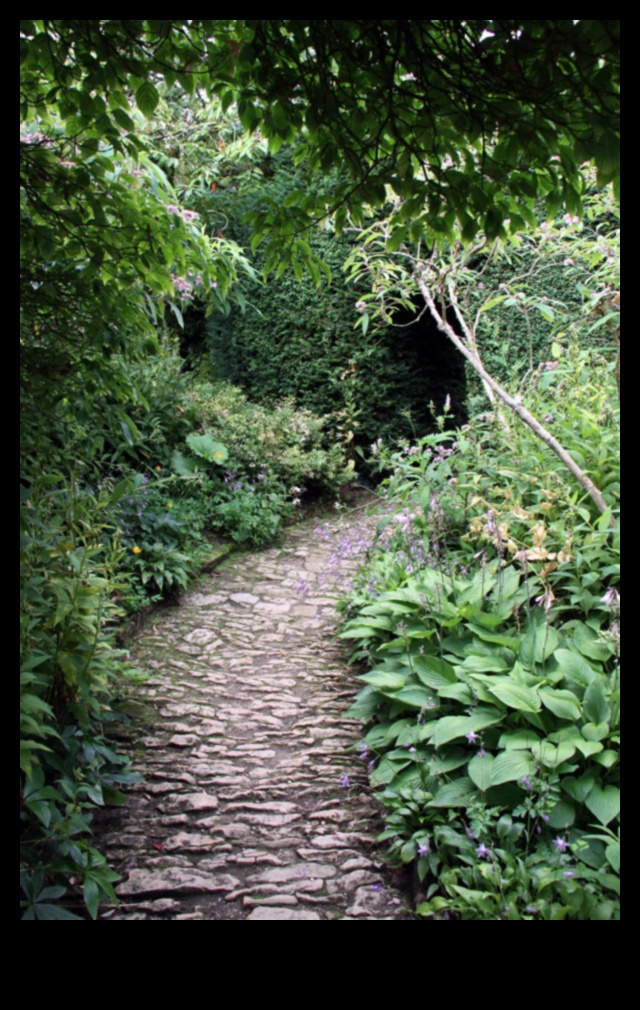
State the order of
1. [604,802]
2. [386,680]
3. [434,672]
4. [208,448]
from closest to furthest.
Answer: [604,802] → [434,672] → [386,680] → [208,448]

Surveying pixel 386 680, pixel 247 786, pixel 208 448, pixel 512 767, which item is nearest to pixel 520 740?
pixel 512 767

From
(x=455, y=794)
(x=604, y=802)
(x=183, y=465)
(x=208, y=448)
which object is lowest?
(x=455, y=794)

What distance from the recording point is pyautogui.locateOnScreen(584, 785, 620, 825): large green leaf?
2016mm

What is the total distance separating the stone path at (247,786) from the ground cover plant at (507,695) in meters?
0.20

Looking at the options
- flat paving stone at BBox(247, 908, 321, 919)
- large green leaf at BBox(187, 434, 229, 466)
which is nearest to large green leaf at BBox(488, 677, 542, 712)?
flat paving stone at BBox(247, 908, 321, 919)

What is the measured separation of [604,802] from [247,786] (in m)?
1.51

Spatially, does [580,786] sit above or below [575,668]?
below

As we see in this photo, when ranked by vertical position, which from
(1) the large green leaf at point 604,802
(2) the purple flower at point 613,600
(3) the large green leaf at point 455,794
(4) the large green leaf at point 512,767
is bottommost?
(3) the large green leaf at point 455,794

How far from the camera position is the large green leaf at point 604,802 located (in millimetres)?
2016

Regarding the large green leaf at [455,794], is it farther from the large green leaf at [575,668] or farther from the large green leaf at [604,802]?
the large green leaf at [575,668]

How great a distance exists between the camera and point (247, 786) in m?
2.89

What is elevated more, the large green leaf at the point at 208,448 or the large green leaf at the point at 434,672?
the large green leaf at the point at 208,448

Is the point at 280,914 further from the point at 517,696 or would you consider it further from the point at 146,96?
the point at 146,96

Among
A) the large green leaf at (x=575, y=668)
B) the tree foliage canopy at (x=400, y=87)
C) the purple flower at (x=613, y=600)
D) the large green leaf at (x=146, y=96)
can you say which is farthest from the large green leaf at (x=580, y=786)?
the large green leaf at (x=146, y=96)
